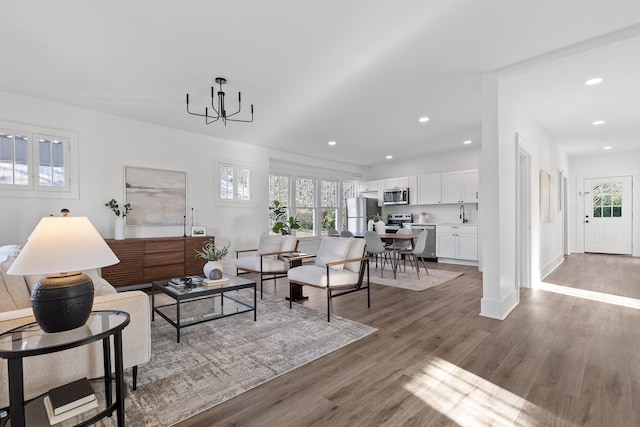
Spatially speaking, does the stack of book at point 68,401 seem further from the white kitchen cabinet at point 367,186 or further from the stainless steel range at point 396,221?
the white kitchen cabinet at point 367,186

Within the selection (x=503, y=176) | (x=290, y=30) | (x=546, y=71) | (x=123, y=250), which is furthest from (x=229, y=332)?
(x=546, y=71)

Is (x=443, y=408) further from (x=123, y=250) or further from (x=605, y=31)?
(x=123, y=250)

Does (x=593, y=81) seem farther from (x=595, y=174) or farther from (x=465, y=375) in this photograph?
(x=595, y=174)

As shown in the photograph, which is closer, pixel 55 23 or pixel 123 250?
pixel 55 23

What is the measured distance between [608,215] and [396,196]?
536 centimetres

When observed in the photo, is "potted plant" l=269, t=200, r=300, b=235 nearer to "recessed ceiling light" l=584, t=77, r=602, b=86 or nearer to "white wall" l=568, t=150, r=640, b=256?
"recessed ceiling light" l=584, t=77, r=602, b=86

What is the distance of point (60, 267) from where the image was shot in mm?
1375

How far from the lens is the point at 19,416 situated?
3.94ft

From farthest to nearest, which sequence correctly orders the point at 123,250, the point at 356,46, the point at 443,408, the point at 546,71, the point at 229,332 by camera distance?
the point at 123,250
the point at 546,71
the point at 229,332
the point at 356,46
the point at 443,408

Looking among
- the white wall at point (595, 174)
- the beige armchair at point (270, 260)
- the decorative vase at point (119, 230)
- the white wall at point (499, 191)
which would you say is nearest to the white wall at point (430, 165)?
the white wall at point (499, 191)

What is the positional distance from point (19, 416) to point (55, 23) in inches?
106

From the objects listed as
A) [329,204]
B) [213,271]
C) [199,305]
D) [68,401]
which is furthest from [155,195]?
[329,204]

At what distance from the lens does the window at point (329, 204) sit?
8.04m

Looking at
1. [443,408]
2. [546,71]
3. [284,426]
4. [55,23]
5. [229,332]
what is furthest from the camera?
[546,71]
